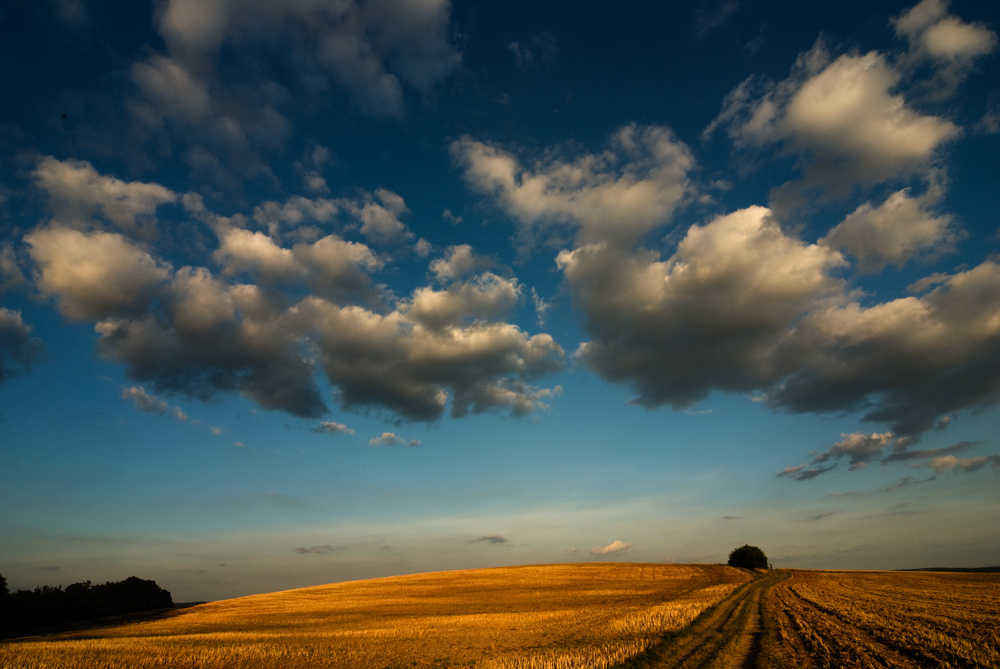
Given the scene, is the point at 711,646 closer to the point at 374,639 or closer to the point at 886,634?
the point at 886,634

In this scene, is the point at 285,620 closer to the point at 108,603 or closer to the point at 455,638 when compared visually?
the point at 455,638

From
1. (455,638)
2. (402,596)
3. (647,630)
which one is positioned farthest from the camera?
(402,596)

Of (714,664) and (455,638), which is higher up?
(714,664)

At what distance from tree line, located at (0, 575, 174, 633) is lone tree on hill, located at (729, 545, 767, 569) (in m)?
118

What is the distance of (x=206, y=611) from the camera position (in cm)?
6059

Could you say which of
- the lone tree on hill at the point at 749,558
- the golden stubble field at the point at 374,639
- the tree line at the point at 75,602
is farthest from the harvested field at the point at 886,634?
the lone tree on hill at the point at 749,558

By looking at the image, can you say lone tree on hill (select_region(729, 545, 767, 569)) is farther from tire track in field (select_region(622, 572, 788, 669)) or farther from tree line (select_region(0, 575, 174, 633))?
tree line (select_region(0, 575, 174, 633))

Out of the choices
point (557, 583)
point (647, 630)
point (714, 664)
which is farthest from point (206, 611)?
point (714, 664)

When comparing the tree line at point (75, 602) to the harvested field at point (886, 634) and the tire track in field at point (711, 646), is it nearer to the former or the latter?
the tire track in field at point (711, 646)

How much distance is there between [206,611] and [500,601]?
3756 centimetres

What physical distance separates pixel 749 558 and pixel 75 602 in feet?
416

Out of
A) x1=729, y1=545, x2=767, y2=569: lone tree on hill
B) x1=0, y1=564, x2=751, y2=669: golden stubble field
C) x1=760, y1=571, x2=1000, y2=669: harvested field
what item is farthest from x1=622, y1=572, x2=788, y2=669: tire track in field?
x1=729, y1=545, x2=767, y2=569: lone tree on hill

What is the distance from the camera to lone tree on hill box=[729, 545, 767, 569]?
112812mm

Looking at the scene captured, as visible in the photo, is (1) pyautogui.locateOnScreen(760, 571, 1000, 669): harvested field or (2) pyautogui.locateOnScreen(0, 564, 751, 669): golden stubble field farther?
(2) pyautogui.locateOnScreen(0, 564, 751, 669): golden stubble field
